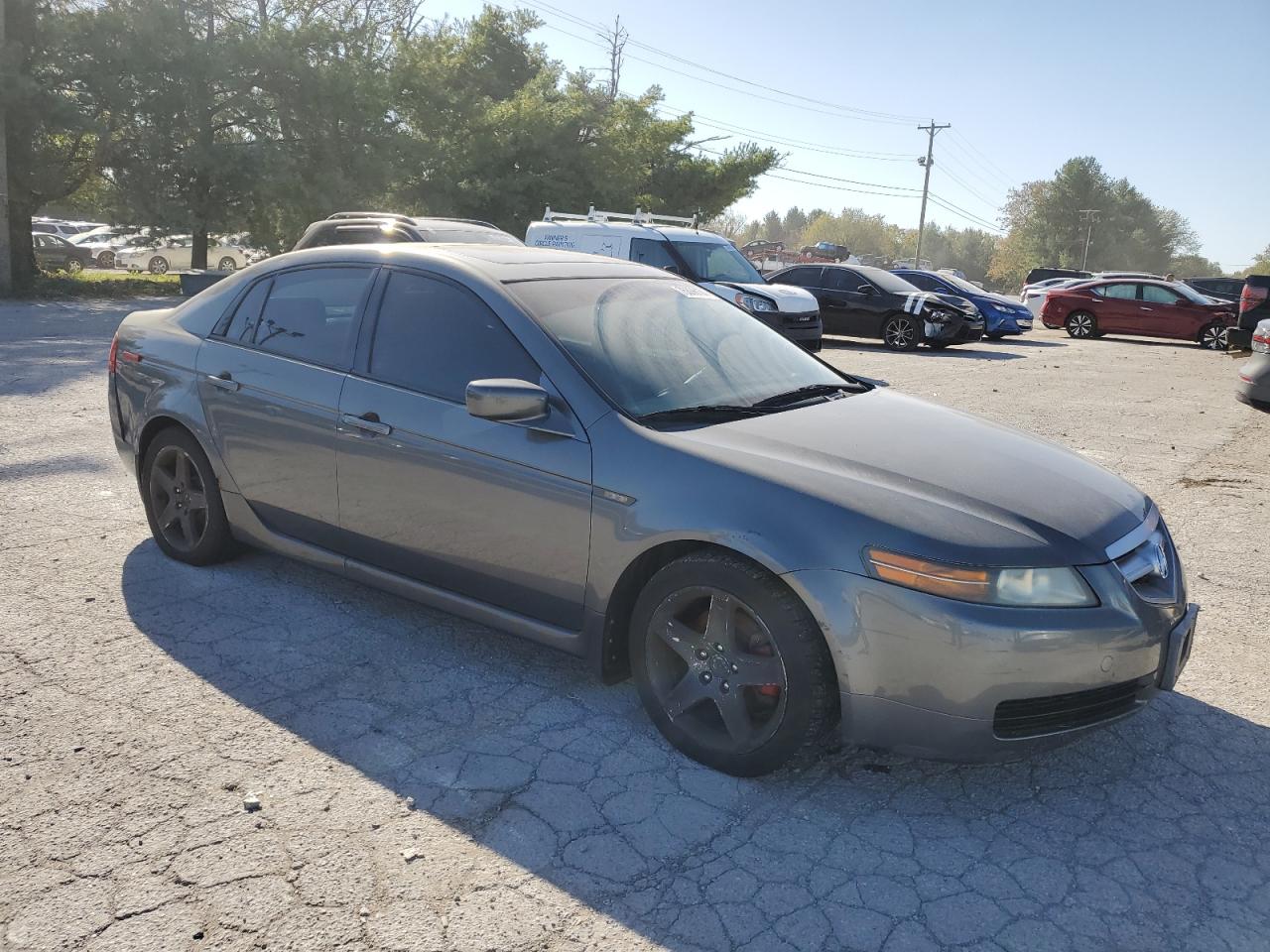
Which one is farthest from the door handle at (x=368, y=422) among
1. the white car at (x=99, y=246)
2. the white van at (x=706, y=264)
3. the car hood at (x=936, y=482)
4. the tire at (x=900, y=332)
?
the white car at (x=99, y=246)

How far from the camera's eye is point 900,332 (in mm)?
17609

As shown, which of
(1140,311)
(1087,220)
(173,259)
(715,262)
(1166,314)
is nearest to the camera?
(715,262)

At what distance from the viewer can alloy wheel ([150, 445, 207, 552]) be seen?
182 inches

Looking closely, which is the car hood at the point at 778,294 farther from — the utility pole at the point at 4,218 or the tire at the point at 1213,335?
the utility pole at the point at 4,218

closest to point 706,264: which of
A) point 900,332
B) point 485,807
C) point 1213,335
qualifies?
point 900,332

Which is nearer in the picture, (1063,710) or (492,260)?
(1063,710)

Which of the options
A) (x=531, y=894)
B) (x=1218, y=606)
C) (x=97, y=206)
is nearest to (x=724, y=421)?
(x=531, y=894)

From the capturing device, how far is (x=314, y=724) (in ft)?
10.9

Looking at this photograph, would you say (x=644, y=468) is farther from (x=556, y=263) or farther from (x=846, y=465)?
(x=556, y=263)

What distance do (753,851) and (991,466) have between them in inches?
60.4

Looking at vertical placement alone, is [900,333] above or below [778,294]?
below

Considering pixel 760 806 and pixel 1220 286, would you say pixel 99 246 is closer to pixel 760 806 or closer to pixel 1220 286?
pixel 1220 286

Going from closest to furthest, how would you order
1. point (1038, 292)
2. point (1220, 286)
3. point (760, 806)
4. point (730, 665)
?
point (760, 806)
point (730, 665)
point (1220, 286)
point (1038, 292)

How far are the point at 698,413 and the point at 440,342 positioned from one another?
1.07 m
